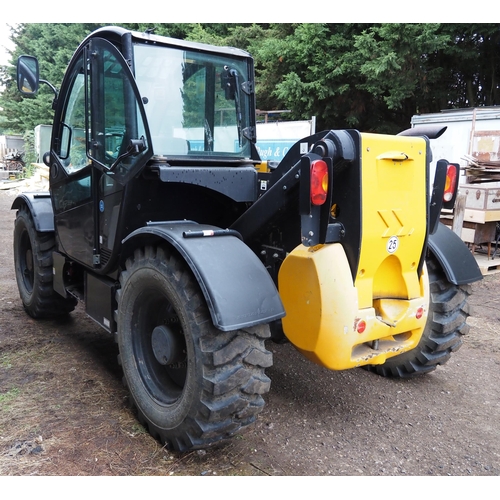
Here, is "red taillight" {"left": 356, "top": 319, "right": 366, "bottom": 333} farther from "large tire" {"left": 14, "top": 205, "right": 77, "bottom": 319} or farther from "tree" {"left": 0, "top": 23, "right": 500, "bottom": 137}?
"tree" {"left": 0, "top": 23, "right": 500, "bottom": 137}

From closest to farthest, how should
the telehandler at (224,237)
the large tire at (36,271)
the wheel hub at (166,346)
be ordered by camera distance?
the telehandler at (224,237)
the wheel hub at (166,346)
the large tire at (36,271)

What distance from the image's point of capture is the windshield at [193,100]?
320 centimetres

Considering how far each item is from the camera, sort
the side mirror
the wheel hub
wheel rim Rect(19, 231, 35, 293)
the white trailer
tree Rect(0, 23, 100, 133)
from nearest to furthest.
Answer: the wheel hub → the side mirror → wheel rim Rect(19, 231, 35, 293) → the white trailer → tree Rect(0, 23, 100, 133)

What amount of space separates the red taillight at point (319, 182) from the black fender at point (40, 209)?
3102mm

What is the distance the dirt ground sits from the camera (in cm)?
275

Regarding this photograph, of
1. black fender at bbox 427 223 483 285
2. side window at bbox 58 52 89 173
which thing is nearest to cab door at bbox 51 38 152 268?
side window at bbox 58 52 89 173

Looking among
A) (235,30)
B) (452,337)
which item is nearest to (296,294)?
(452,337)

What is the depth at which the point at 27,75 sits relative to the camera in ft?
12.2

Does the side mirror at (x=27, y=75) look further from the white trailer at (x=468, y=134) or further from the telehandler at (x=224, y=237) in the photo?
the white trailer at (x=468, y=134)

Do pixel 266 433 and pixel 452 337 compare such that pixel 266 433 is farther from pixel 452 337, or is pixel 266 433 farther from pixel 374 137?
pixel 374 137

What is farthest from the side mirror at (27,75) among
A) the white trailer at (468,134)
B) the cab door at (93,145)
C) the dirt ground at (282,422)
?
the white trailer at (468,134)

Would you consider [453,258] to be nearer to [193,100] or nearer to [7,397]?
[193,100]

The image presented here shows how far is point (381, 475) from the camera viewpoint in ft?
8.93

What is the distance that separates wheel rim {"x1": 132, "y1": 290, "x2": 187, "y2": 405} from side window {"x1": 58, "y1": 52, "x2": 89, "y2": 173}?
4.37 feet
